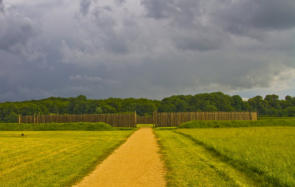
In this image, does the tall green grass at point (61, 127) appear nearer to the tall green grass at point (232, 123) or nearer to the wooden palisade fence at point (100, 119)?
the wooden palisade fence at point (100, 119)

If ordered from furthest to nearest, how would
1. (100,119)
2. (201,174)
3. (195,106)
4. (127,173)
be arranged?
(195,106) → (100,119) → (127,173) → (201,174)

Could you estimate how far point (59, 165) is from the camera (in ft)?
26.3

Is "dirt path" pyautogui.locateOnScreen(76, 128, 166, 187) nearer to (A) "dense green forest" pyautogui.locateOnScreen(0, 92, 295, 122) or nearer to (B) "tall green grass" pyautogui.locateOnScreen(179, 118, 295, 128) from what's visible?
(B) "tall green grass" pyautogui.locateOnScreen(179, 118, 295, 128)

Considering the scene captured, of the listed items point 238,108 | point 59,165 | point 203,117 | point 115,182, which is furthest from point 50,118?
point 238,108

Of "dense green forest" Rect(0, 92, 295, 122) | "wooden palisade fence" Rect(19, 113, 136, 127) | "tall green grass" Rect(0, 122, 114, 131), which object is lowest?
"tall green grass" Rect(0, 122, 114, 131)

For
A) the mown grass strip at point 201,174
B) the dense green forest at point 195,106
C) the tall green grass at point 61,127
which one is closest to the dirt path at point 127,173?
the mown grass strip at point 201,174

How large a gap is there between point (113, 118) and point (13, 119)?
45.6 meters

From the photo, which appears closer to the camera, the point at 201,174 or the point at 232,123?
the point at 201,174

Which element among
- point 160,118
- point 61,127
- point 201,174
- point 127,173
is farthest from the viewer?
point 160,118

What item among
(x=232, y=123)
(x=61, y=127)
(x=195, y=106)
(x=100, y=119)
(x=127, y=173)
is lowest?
(x=61, y=127)

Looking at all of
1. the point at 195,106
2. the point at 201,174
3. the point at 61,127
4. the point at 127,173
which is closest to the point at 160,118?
the point at 61,127

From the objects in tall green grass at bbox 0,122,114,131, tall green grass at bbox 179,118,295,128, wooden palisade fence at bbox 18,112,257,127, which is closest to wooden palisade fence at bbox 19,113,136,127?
wooden palisade fence at bbox 18,112,257,127

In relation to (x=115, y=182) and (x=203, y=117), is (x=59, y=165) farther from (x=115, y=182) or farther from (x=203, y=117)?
(x=203, y=117)

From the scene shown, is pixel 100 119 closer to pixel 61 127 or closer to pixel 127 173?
pixel 61 127
